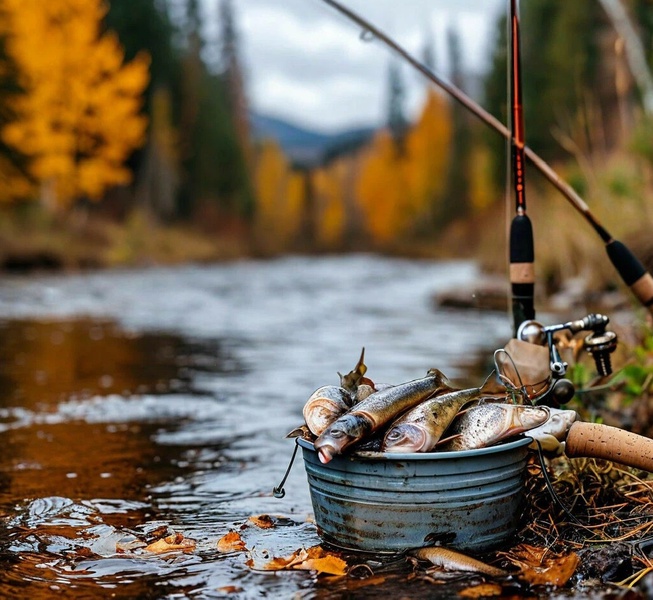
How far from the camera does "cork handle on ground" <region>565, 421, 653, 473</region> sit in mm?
3031

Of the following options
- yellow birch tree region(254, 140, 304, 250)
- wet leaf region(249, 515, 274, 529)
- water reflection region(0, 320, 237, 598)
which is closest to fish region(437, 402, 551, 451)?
wet leaf region(249, 515, 274, 529)

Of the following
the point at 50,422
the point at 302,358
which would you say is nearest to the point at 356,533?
the point at 50,422

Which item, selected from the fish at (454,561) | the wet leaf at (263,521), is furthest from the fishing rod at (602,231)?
the wet leaf at (263,521)

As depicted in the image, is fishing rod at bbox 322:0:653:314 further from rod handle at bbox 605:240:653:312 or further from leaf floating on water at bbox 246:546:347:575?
leaf floating on water at bbox 246:546:347:575

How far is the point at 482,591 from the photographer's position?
2684mm

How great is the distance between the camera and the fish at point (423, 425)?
112 inches

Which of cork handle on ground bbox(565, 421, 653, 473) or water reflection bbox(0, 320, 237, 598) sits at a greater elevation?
cork handle on ground bbox(565, 421, 653, 473)

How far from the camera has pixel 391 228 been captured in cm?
7844

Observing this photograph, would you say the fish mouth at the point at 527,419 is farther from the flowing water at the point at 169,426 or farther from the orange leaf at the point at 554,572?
the flowing water at the point at 169,426

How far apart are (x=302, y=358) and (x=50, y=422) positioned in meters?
3.67

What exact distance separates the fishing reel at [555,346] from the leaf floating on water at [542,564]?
25.5 inches

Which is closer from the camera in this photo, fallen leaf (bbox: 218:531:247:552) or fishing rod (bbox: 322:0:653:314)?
fallen leaf (bbox: 218:531:247:552)

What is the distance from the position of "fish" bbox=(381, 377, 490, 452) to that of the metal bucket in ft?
0.25

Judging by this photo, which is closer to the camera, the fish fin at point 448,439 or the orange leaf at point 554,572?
the orange leaf at point 554,572
